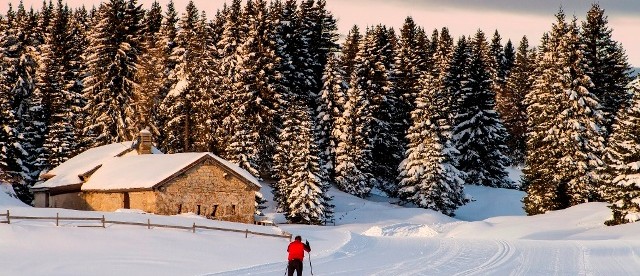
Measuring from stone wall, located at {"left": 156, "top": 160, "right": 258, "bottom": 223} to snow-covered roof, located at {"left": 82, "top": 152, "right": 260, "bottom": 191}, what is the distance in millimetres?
579

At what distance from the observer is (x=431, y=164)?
63.6 meters

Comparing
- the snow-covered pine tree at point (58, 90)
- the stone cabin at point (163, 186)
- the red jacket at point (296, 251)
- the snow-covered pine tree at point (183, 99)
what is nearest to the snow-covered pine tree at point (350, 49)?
the snow-covered pine tree at point (183, 99)

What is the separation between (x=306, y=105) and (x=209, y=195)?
75.6 ft

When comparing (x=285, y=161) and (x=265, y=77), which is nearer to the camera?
(x=285, y=161)

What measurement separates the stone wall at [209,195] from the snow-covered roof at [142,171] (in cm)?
58

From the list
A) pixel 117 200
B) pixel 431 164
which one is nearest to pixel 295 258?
pixel 117 200

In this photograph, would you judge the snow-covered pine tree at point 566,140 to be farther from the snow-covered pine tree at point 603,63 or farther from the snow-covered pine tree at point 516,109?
the snow-covered pine tree at point 516,109

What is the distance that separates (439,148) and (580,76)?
11.4 metres

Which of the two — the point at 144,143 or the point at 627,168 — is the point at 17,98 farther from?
the point at 627,168

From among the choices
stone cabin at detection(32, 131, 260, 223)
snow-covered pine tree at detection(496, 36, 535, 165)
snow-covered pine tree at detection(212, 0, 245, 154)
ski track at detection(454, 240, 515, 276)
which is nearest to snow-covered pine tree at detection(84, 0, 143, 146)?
snow-covered pine tree at detection(212, 0, 245, 154)

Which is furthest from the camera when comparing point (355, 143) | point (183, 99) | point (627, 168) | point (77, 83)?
point (77, 83)

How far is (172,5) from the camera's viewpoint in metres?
84.4

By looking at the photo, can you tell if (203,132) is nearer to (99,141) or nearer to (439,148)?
(99,141)

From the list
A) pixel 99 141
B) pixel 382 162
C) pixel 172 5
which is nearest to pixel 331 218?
pixel 382 162
